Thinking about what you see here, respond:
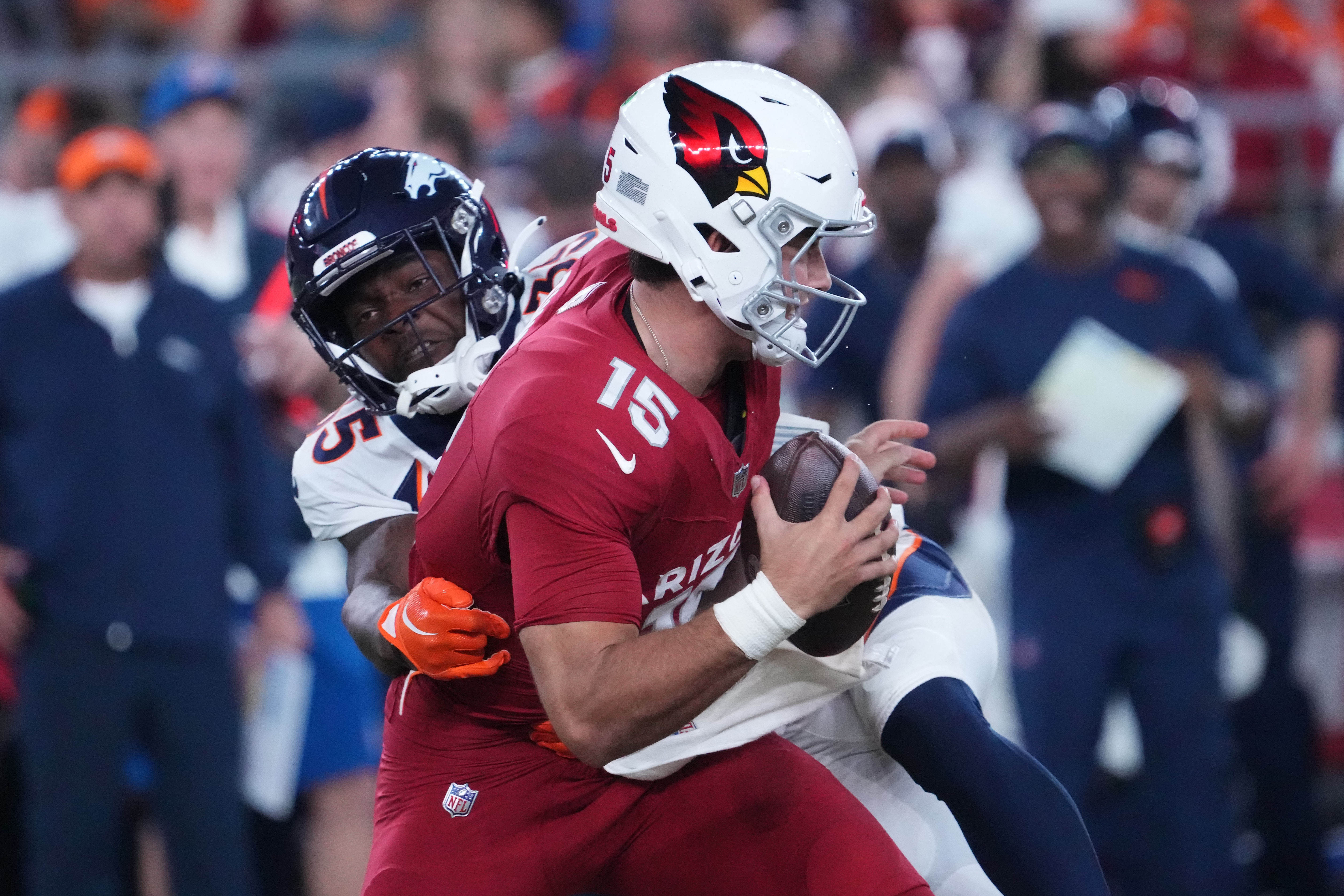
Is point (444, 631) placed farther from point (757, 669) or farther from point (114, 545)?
point (114, 545)

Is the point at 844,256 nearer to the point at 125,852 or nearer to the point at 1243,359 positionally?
the point at 1243,359

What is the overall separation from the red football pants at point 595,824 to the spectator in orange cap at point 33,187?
3826 millimetres

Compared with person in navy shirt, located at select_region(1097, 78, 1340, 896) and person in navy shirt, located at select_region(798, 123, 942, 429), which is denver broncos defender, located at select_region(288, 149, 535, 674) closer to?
person in navy shirt, located at select_region(798, 123, 942, 429)

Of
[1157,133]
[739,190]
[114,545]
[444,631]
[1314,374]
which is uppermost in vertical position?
[739,190]

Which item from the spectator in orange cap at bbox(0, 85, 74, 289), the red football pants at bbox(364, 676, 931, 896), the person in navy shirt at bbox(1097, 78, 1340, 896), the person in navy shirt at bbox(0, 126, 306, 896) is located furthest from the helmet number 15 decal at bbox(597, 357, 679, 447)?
the spectator in orange cap at bbox(0, 85, 74, 289)

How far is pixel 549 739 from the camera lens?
2785mm

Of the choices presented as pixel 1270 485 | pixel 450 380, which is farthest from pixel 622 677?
pixel 1270 485

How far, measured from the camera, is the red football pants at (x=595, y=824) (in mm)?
2738

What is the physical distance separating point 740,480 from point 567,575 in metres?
0.39

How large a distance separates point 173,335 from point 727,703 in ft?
8.70

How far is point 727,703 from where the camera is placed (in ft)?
9.23

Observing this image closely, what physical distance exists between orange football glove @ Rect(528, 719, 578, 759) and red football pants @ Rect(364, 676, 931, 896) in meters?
0.01

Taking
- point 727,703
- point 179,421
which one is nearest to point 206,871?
point 179,421

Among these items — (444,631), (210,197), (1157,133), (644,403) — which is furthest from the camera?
(210,197)
